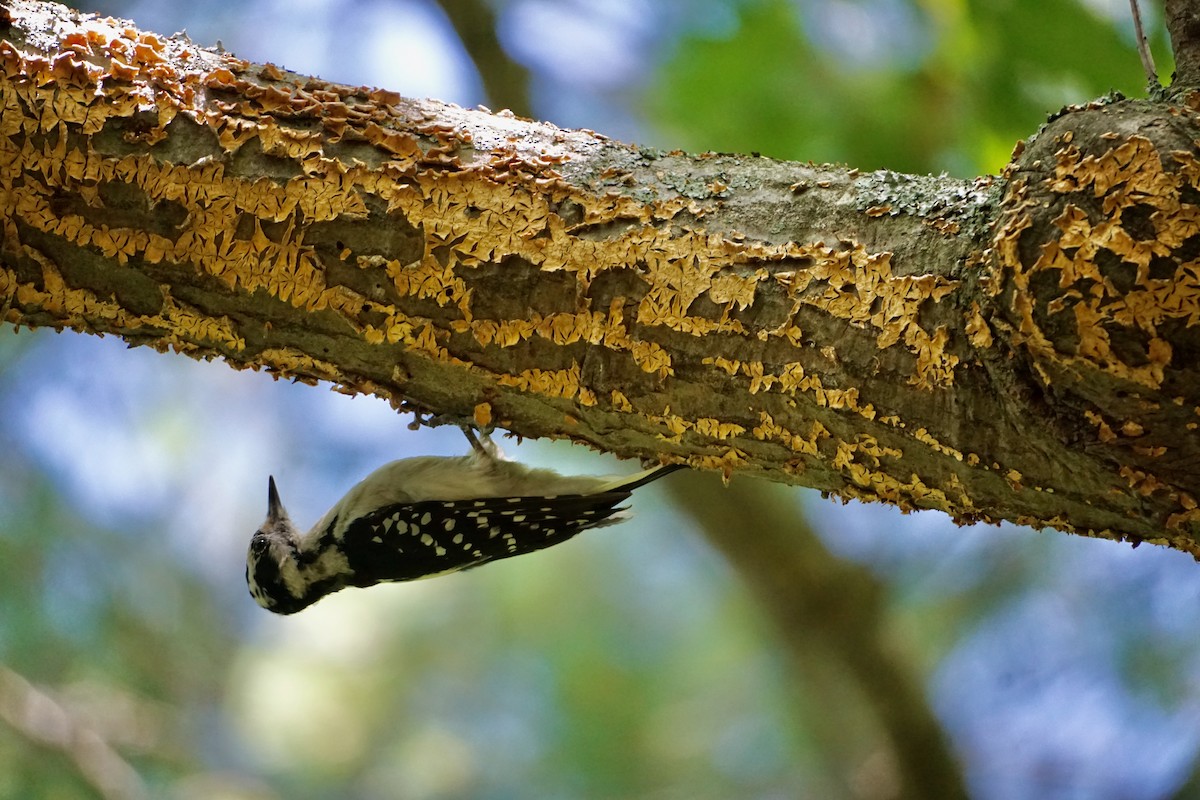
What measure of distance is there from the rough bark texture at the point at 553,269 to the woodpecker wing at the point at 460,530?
0.82 m

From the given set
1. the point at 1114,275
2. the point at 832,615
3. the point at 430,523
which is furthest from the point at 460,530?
the point at 1114,275

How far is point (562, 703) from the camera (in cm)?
473

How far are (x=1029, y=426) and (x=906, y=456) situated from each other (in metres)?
0.17

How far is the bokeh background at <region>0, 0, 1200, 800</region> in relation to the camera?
2.63 meters

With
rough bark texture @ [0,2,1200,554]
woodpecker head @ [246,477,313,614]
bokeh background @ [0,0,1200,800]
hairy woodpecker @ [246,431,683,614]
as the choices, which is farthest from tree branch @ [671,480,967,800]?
rough bark texture @ [0,2,1200,554]

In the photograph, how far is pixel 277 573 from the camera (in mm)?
2695

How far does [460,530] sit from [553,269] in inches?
43.9

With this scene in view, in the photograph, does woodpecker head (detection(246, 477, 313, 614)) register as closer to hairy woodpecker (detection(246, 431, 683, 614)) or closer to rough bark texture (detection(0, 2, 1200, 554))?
hairy woodpecker (detection(246, 431, 683, 614))

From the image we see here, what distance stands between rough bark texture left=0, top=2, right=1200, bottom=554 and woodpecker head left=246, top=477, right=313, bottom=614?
4.42 feet

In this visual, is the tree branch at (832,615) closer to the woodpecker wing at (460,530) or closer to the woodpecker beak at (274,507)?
the woodpecker wing at (460,530)

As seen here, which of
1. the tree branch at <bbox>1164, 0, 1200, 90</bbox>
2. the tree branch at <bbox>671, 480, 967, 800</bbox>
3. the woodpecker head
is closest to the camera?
the tree branch at <bbox>1164, 0, 1200, 90</bbox>

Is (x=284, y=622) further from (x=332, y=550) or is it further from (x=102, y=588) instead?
(x=332, y=550)

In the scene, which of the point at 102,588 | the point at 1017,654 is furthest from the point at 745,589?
the point at 102,588

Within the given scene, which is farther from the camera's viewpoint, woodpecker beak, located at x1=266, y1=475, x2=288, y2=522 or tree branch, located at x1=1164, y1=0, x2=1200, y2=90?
woodpecker beak, located at x1=266, y1=475, x2=288, y2=522
